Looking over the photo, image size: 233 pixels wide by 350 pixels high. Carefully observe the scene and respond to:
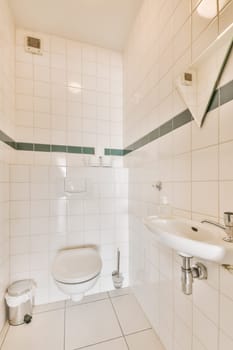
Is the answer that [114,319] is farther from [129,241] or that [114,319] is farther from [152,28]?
[152,28]

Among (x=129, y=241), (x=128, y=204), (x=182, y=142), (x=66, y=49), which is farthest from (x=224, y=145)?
Answer: (x=66, y=49)

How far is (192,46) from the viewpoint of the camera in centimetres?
100

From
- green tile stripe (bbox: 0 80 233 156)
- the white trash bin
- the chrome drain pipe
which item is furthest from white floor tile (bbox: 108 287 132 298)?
green tile stripe (bbox: 0 80 233 156)

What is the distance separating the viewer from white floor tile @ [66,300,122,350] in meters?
1.36

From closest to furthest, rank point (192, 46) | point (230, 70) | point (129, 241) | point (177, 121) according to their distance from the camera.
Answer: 1. point (230, 70)
2. point (192, 46)
3. point (177, 121)
4. point (129, 241)

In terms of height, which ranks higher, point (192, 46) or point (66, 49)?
point (66, 49)

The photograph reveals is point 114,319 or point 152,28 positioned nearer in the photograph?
point 152,28

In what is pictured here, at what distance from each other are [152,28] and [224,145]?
1.26 m

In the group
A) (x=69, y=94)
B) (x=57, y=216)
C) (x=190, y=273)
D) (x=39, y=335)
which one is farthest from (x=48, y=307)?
(x=69, y=94)

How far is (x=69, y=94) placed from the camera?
1.99 m

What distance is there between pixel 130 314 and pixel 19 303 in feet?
3.18

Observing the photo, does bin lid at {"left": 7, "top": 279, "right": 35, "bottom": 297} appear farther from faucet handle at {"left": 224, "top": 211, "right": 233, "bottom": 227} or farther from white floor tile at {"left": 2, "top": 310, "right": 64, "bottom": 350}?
faucet handle at {"left": 224, "top": 211, "right": 233, "bottom": 227}

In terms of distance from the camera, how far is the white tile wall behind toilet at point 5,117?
1.47 meters

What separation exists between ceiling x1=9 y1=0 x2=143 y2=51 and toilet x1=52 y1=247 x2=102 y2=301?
229cm
